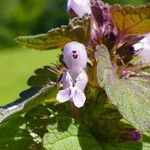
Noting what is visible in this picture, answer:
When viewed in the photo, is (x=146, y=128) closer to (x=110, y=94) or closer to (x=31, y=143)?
(x=110, y=94)

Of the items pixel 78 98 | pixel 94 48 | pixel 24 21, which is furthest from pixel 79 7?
pixel 24 21

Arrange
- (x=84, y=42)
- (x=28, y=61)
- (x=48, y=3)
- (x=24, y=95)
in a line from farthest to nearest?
(x=48, y=3), (x=28, y=61), (x=24, y=95), (x=84, y=42)

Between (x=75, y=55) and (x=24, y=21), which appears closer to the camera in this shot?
(x=75, y=55)

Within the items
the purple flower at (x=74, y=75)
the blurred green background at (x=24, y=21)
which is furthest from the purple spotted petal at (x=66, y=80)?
the blurred green background at (x=24, y=21)

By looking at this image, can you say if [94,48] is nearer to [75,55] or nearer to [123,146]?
[75,55]

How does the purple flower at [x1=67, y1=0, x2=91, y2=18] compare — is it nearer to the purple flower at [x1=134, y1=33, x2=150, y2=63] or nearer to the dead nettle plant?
the dead nettle plant

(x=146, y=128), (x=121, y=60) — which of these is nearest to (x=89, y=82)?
(x=121, y=60)
